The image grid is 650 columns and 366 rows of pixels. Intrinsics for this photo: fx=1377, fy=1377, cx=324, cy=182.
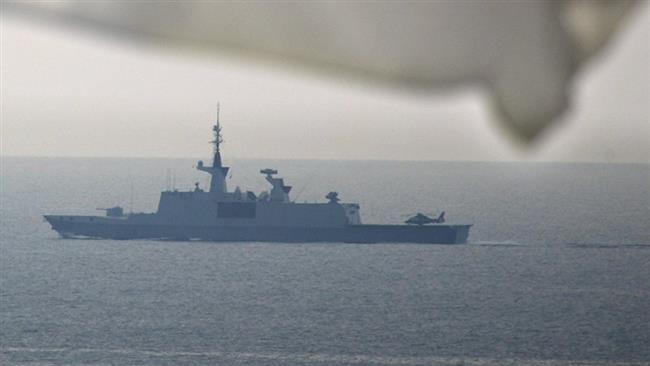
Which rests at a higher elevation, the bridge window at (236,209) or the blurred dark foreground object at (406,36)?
the bridge window at (236,209)

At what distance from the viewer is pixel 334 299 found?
52188 millimetres

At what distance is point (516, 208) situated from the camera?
116625 mm

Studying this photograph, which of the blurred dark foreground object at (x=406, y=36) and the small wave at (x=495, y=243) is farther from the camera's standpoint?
the small wave at (x=495, y=243)

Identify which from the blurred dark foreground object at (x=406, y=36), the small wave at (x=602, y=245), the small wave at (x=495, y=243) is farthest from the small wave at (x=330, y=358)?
the small wave at (x=495, y=243)

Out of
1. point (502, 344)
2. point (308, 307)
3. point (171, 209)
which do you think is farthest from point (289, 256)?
point (502, 344)

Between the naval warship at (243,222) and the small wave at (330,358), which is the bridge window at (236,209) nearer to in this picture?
the naval warship at (243,222)

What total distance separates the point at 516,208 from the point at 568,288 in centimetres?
5954

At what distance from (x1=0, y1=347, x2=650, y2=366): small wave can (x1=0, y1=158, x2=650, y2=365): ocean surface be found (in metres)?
0.09

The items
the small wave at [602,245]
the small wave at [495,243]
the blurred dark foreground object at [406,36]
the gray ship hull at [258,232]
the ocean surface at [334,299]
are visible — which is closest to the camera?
the blurred dark foreground object at [406,36]

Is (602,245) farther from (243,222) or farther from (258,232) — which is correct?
(243,222)

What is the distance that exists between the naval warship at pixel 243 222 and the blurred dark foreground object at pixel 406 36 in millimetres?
65129

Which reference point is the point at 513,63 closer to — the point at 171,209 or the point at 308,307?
the point at 308,307

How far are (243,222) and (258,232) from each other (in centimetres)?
140

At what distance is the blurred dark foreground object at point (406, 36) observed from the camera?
1.33 m
